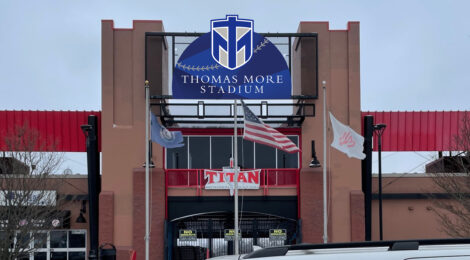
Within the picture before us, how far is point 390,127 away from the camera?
32562mm

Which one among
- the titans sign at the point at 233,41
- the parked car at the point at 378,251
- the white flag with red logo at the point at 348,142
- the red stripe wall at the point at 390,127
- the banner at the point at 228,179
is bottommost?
the banner at the point at 228,179

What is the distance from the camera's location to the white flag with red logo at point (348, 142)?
80.6 feet

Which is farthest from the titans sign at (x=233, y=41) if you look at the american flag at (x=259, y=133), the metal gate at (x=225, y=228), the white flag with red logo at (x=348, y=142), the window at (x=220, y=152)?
the metal gate at (x=225, y=228)

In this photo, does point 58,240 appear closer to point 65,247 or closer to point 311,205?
point 65,247

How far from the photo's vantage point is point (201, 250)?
29672mm

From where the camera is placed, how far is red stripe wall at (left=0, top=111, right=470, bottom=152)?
31.7 meters

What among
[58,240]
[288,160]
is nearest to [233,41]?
[288,160]

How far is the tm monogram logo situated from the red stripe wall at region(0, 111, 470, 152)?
7.41 metres

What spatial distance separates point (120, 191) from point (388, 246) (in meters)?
26.5

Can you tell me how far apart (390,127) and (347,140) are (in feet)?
27.6

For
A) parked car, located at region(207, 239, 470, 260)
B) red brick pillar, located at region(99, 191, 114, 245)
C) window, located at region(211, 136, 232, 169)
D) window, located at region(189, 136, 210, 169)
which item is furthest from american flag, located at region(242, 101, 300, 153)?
parked car, located at region(207, 239, 470, 260)

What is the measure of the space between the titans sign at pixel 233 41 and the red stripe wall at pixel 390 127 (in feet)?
22.1

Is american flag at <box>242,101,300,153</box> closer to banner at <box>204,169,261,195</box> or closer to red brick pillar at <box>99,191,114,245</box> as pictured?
banner at <box>204,169,261,195</box>

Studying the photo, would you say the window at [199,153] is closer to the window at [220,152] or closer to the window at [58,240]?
the window at [220,152]
